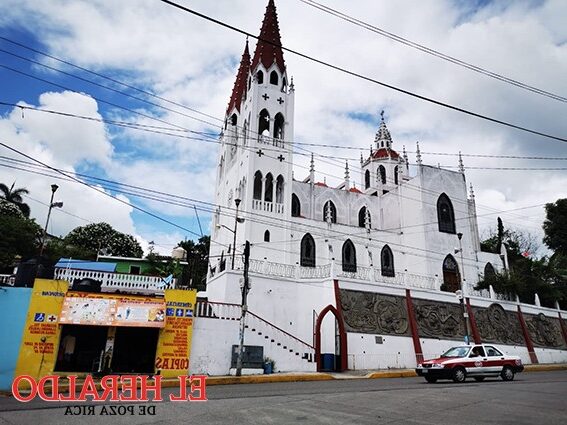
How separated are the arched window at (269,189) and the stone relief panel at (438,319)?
11.8 metres

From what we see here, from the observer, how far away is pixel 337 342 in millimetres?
20000

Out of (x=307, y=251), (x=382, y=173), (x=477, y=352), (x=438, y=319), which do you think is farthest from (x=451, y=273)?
(x=477, y=352)

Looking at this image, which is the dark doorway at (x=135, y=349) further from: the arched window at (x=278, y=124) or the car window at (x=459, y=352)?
the arched window at (x=278, y=124)

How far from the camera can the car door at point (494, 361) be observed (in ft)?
46.5

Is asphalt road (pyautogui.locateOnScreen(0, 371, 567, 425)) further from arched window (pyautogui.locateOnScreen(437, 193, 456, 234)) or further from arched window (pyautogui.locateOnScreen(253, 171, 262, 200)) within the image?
arched window (pyautogui.locateOnScreen(437, 193, 456, 234))

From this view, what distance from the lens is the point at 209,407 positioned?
7.88 m

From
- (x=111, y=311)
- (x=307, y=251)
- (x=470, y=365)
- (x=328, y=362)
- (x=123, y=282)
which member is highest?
(x=307, y=251)

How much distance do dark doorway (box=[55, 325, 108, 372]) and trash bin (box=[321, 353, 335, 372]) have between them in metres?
9.77

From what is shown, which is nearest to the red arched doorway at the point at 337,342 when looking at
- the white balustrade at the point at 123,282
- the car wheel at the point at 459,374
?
the car wheel at the point at 459,374

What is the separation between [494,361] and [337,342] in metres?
7.62

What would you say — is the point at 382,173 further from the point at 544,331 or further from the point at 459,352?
the point at 459,352

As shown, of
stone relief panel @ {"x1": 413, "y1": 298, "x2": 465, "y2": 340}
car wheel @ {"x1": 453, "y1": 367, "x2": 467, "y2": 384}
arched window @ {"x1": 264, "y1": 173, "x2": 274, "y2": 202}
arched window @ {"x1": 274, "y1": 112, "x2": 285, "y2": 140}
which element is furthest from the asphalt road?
arched window @ {"x1": 274, "y1": 112, "x2": 285, "y2": 140}

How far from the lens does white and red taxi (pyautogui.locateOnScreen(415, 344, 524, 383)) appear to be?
13.5 meters

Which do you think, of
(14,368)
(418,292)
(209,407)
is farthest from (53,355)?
(418,292)
